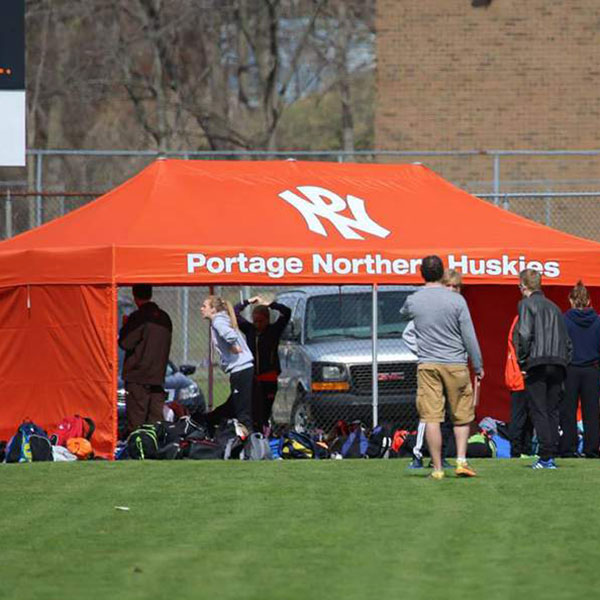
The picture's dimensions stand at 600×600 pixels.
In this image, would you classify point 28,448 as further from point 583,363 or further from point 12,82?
point 583,363

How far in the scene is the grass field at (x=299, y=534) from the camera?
8.48m

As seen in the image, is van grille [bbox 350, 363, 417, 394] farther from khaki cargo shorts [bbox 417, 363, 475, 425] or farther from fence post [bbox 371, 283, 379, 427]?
khaki cargo shorts [bbox 417, 363, 475, 425]

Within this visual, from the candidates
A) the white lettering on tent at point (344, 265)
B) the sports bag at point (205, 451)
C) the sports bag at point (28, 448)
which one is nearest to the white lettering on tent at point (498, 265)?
the white lettering on tent at point (344, 265)

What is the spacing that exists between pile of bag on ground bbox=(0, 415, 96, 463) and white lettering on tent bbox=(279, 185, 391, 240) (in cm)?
321

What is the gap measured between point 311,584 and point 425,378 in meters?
5.17

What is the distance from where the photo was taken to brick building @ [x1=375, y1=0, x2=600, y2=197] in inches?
1195

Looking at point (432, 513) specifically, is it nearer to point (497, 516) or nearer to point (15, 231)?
point (497, 516)

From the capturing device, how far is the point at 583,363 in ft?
53.1

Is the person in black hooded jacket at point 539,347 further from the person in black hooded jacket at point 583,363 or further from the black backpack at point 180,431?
the black backpack at point 180,431

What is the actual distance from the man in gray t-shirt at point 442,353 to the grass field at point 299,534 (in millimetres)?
555

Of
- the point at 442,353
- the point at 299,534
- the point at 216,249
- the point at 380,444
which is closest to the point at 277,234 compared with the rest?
the point at 216,249

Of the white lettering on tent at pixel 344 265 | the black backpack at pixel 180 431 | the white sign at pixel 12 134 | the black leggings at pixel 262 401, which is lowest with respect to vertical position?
the black backpack at pixel 180 431

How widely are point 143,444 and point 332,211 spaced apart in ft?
11.1

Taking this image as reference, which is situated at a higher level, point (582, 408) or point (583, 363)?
point (583, 363)
